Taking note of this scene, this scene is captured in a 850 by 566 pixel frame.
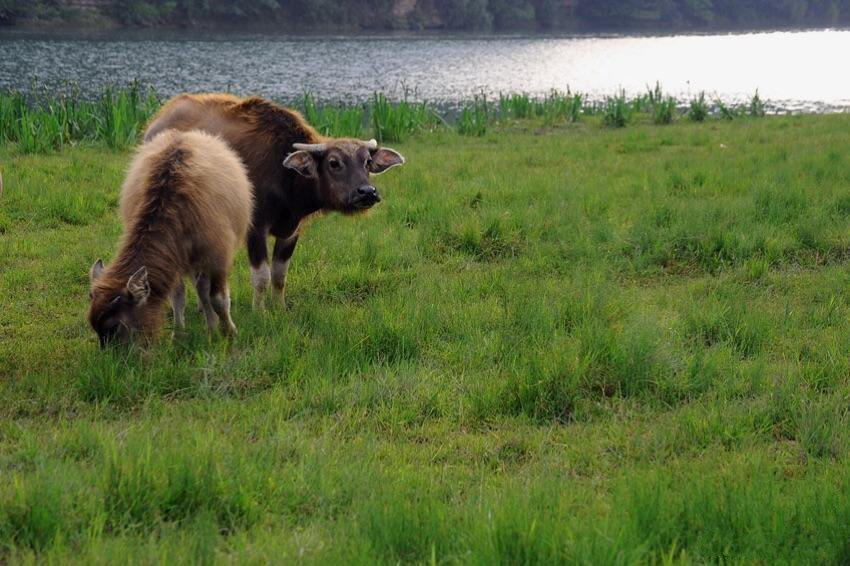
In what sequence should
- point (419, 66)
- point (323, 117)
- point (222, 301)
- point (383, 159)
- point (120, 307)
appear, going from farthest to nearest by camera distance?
point (419, 66) → point (323, 117) → point (383, 159) → point (222, 301) → point (120, 307)

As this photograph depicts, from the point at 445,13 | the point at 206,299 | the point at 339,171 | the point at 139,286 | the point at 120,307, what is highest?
the point at 445,13

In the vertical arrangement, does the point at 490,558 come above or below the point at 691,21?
below

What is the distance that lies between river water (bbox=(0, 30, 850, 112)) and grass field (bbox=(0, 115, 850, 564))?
646 inches

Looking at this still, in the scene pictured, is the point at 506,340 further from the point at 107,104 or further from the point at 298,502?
the point at 107,104

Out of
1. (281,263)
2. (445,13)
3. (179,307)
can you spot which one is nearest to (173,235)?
(179,307)

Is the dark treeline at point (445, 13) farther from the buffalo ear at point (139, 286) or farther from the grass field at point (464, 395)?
the buffalo ear at point (139, 286)

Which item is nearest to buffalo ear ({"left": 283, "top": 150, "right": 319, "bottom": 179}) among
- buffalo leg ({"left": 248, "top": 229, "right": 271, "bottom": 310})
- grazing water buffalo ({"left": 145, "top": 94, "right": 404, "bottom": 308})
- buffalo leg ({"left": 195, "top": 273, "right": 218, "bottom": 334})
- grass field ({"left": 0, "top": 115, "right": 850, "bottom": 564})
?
grazing water buffalo ({"left": 145, "top": 94, "right": 404, "bottom": 308})


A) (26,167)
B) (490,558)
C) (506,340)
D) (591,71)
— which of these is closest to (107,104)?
(26,167)

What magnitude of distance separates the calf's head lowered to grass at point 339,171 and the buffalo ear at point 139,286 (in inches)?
82.3

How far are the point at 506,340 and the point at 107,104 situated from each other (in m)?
12.0

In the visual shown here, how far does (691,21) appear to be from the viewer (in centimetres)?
9262

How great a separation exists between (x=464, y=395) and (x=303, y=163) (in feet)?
9.47

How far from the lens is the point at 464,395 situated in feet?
17.0

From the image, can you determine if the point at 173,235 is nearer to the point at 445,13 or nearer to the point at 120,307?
the point at 120,307
